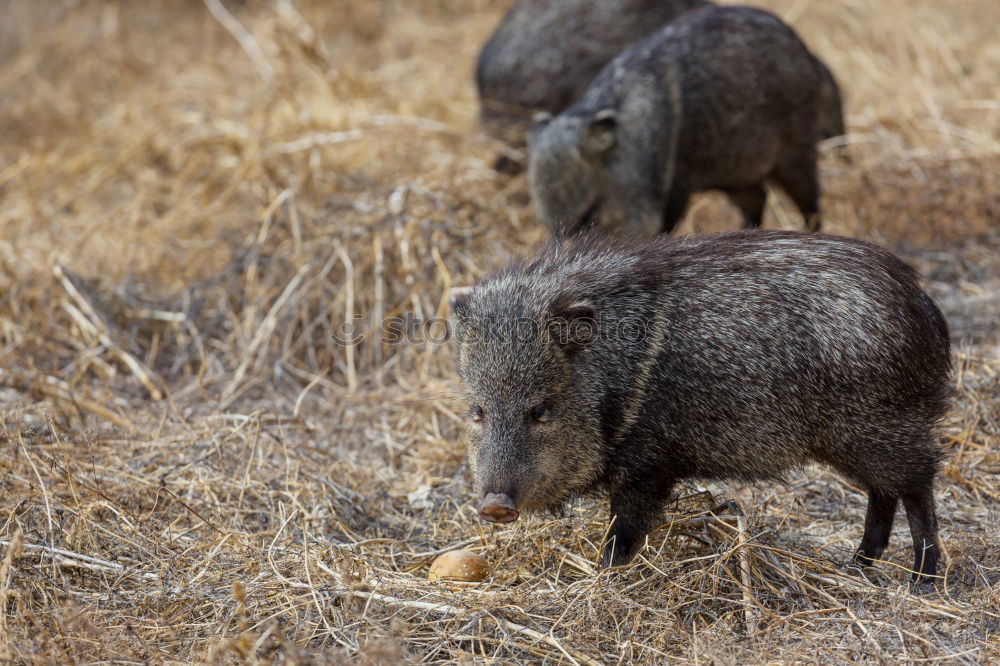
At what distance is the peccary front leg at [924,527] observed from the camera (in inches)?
123

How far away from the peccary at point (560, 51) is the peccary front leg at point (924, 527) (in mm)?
3816

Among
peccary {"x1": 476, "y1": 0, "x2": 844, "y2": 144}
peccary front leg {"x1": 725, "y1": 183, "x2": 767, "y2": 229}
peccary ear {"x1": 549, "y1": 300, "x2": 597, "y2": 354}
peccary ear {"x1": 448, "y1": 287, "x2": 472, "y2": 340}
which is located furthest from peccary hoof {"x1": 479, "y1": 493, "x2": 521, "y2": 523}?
peccary {"x1": 476, "y1": 0, "x2": 844, "y2": 144}

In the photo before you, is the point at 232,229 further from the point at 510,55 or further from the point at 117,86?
the point at 117,86

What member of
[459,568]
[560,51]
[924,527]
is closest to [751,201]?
[560,51]

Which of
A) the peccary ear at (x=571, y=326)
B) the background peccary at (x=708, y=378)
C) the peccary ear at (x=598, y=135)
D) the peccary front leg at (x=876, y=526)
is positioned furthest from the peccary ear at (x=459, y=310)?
the peccary ear at (x=598, y=135)

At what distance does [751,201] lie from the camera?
18.7 feet

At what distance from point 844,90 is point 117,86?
577cm

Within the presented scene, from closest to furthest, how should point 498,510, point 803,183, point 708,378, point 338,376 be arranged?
point 498,510, point 708,378, point 338,376, point 803,183

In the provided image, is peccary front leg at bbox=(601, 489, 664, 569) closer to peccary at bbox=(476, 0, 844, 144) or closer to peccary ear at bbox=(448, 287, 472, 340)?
peccary ear at bbox=(448, 287, 472, 340)

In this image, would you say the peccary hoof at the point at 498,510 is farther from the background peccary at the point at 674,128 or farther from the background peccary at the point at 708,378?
the background peccary at the point at 674,128

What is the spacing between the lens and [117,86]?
8992 mm

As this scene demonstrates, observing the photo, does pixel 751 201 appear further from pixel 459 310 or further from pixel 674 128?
pixel 459 310

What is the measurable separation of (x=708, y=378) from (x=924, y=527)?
0.78m

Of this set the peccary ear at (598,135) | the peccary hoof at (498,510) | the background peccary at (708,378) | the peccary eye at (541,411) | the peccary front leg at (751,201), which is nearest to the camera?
the peccary hoof at (498,510)
